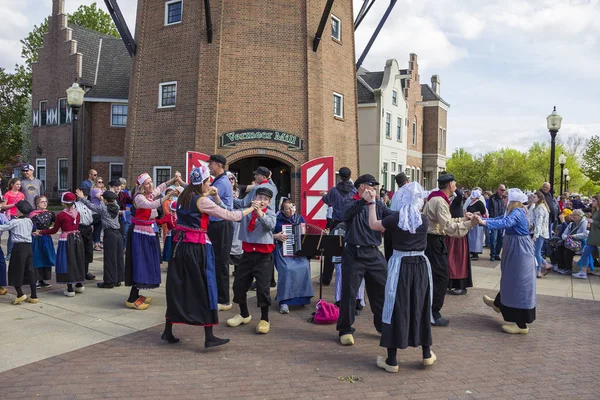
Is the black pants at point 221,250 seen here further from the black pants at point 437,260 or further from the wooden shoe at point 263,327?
the black pants at point 437,260

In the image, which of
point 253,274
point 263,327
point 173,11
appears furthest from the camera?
point 173,11

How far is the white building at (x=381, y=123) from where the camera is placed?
32.3 m

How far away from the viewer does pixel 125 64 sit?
30.7 metres

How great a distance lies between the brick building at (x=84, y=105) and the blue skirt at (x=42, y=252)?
20.1 metres

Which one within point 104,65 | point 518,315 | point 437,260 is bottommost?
point 518,315

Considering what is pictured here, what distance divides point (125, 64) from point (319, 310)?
28.2 meters

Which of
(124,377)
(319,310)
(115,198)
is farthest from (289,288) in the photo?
(115,198)

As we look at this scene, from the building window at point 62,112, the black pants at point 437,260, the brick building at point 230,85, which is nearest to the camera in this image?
the black pants at point 437,260

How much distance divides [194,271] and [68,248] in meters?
3.55

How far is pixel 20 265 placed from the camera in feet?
24.4

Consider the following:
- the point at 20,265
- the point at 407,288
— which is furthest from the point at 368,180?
the point at 20,265

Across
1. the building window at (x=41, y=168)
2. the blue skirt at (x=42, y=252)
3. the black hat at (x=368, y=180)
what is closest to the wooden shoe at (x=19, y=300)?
the blue skirt at (x=42, y=252)

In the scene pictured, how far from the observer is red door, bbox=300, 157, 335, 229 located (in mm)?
9820

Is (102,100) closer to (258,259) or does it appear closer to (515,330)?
(258,259)
